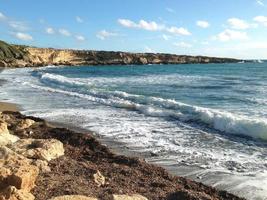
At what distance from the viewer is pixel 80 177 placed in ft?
25.1

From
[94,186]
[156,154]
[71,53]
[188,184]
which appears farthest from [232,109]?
[71,53]

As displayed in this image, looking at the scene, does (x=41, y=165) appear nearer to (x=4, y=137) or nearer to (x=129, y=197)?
(x=129, y=197)

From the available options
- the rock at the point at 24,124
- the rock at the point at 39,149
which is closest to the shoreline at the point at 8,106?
the rock at the point at 24,124

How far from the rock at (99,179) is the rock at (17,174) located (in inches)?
44.9

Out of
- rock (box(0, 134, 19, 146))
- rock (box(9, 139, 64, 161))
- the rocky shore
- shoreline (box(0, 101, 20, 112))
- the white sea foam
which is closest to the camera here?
the rocky shore

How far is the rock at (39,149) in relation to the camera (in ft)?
27.8

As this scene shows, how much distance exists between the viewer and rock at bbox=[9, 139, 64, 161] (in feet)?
27.8

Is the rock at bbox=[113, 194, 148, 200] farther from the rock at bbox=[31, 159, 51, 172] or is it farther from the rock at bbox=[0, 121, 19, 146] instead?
the rock at bbox=[0, 121, 19, 146]

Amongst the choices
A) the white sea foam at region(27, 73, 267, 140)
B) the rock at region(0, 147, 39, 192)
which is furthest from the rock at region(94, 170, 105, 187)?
the white sea foam at region(27, 73, 267, 140)

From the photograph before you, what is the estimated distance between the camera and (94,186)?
7.17 meters

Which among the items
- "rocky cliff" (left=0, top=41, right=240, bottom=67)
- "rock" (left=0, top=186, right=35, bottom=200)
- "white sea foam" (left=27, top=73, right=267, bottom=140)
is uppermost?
"rock" (left=0, top=186, right=35, bottom=200)

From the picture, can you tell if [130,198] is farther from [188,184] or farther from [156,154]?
[156,154]

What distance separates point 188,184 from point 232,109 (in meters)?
12.5

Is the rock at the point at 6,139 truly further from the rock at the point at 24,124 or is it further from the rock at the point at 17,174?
the rock at the point at 17,174
